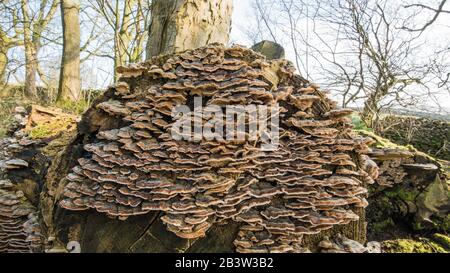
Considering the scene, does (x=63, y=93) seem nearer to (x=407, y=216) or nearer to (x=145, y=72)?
(x=145, y=72)

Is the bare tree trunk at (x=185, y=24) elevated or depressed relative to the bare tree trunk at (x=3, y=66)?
depressed

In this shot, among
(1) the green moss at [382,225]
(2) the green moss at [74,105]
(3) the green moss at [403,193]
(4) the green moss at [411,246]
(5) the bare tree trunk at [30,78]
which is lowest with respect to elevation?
(4) the green moss at [411,246]

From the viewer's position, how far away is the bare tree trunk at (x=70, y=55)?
397 inches

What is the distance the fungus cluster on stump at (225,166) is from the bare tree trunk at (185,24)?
4.15 feet

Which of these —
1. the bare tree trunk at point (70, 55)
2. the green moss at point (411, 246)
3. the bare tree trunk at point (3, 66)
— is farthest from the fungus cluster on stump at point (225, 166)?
the bare tree trunk at point (3, 66)

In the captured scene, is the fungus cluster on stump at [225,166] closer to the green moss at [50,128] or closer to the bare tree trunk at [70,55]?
the green moss at [50,128]

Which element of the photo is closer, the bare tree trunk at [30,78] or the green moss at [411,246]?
the green moss at [411,246]

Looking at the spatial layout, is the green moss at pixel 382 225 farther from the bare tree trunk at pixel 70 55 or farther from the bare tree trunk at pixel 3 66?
the bare tree trunk at pixel 3 66

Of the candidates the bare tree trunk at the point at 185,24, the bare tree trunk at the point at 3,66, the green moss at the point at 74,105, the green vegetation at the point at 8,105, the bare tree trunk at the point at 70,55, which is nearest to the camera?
the bare tree trunk at the point at 185,24

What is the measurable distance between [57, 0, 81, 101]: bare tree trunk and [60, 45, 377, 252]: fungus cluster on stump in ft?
27.7

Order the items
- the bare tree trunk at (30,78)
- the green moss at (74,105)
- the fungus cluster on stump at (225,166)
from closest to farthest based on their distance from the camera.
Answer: the fungus cluster on stump at (225,166), the green moss at (74,105), the bare tree trunk at (30,78)

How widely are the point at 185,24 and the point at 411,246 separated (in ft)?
14.4

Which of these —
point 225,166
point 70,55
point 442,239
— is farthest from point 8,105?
point 442,239
